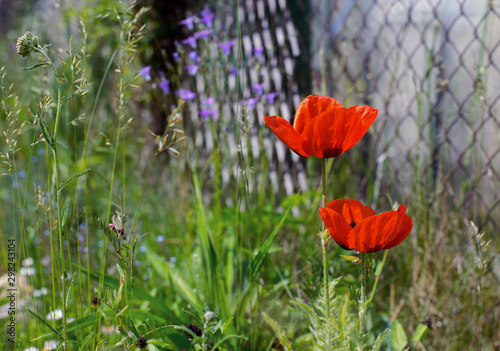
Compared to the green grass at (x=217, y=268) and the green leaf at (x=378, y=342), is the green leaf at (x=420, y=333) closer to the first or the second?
the green grass at (x=217, y=268)

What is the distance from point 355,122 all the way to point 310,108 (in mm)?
82

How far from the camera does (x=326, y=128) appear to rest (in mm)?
664

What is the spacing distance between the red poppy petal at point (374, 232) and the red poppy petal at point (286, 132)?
5.9 inches

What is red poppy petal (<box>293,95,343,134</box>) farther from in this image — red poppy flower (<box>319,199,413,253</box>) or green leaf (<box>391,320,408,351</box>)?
green leaf (<box>391,320,408,351</box>)

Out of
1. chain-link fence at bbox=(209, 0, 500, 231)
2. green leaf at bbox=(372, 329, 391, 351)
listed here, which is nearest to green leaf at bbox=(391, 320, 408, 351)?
green leaf at bbox=(372, 329, 391, 351)

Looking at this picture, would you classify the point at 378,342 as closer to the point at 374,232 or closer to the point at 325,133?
the point at 374,232

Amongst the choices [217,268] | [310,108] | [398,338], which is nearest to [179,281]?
[217,268]

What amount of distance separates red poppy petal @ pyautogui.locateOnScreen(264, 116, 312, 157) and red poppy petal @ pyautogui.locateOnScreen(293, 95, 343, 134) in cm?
2

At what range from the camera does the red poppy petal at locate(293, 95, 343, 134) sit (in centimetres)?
69

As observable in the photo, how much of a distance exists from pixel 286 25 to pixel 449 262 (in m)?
1.71

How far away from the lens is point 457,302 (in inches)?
48.0

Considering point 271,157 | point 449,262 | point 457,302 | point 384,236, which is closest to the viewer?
point 384,236

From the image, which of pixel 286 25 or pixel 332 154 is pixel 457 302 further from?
pixel 286 25

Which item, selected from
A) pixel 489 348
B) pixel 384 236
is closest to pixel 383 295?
pixel 489 348
